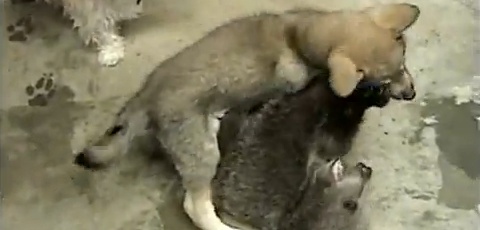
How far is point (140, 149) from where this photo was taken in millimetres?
1868

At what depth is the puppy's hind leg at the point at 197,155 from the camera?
168 cm

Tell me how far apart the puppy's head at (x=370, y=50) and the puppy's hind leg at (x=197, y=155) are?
255 millimetres

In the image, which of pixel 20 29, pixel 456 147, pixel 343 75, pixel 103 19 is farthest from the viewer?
pixel 20 29

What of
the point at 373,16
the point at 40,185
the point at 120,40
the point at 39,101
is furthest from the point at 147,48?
the point at 373,16

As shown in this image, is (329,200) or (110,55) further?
(110,55)

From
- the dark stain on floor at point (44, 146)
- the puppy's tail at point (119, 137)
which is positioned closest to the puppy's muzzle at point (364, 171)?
the puppy's tail at point (119, 137)

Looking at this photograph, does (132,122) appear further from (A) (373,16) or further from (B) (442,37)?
(B) (442,37)

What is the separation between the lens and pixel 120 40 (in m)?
2.02

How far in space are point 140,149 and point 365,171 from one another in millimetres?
454

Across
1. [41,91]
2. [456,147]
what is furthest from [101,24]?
[456,147]

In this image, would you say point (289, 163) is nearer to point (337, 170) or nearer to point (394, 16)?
point (337, 170)

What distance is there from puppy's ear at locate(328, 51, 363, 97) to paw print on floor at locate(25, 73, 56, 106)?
0.67m

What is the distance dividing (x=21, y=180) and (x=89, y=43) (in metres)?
0.35

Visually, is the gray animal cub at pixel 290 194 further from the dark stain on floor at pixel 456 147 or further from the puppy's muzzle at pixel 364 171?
the dark stain on floor at pixel 456 147
